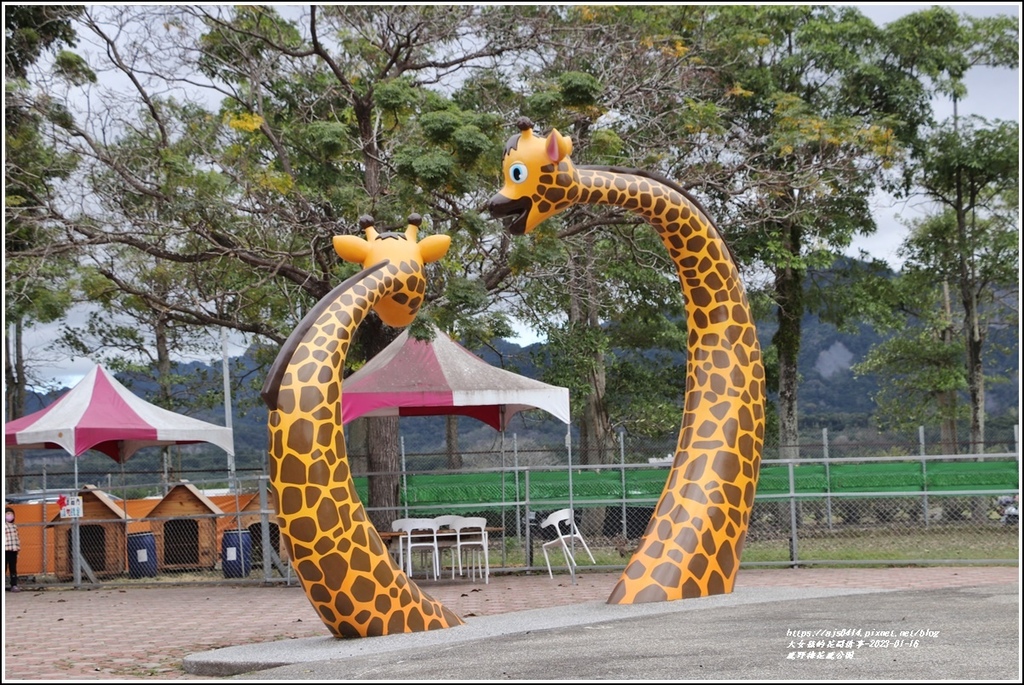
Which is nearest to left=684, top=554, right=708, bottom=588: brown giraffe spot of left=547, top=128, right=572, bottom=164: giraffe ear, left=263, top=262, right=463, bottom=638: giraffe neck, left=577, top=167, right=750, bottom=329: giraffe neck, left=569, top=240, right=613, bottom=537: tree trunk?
left=577, top=167, right=750, bottom=329: giraffe neck

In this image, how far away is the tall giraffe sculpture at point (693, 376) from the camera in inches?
374

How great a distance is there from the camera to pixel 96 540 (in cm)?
1789

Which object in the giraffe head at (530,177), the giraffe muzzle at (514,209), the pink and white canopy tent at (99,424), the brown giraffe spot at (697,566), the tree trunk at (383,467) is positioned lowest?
the brown giraffe spot at (697,566)

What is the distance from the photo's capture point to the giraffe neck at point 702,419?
985 cm

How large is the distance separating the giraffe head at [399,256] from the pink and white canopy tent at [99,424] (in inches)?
372

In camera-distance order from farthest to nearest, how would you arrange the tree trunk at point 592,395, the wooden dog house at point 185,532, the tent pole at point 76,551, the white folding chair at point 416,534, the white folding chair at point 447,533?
the tree trunk at point 592,395 → the wooden dog house at point 185,532 → the tent pole at point 76,551 → the white folding chair at point 447,533 → the white folding chair at point 416,534

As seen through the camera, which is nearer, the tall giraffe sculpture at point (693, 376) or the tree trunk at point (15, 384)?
the tall giraffe sculpture at point (693, 376)

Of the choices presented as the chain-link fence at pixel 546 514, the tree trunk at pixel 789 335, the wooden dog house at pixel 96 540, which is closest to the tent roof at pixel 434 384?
the chain-link fence at pixel 546 514

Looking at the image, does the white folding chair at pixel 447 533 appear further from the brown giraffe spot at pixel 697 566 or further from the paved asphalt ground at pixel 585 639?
the brown giraffe spot at pixel 697 566

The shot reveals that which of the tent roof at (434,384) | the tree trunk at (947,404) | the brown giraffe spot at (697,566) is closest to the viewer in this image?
the brown giraffe spot at (697,566)

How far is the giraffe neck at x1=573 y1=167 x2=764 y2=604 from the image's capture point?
9852mm

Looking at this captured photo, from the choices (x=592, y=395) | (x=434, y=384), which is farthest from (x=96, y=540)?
(x=592, y=395)

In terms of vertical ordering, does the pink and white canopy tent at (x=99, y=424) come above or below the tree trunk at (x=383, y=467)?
above

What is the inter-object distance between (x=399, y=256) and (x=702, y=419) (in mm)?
3081
